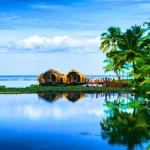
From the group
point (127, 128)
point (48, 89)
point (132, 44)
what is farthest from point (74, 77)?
point (127, 128)

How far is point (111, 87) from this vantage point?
36.6m

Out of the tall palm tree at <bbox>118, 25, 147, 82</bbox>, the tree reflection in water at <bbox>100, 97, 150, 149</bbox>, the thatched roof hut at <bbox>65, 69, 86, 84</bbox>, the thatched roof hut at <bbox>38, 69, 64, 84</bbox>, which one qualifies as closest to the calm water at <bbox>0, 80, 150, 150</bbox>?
the tree reflection in water at <bbox>100, 97, 150, 149</bbox>

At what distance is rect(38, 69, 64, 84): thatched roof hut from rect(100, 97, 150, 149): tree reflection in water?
22381 mm

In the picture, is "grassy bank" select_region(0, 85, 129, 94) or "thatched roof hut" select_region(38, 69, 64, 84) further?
"thatched roof hut" select_region(38, 69, 64, 84)

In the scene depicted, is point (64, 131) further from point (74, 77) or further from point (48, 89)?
point (74, 77)

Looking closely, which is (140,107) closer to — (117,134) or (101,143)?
(117,134)

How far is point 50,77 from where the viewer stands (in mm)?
41375

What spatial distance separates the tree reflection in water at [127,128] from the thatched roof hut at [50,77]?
73.4 feet

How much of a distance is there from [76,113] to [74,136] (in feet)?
20.1

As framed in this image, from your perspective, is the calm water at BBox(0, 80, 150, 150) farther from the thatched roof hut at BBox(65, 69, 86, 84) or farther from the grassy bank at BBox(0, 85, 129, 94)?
the thatched roof hut at BBox(65, 69, 86, 84)

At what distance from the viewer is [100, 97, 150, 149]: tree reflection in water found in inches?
467

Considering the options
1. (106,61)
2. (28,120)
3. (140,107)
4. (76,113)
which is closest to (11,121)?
(28,120)

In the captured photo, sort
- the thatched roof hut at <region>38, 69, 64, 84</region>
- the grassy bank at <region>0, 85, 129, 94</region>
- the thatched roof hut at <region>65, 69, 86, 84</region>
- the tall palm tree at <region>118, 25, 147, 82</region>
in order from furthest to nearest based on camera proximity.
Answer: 1. the thatched roof hut at <region>65, 69, 86, 84</region>
2. the thatched roof hut at <region>38, 69, 64, 84</region>
3. the grassy bank at <region>0, 85, 129, 94</region>
4. the tall palm tree at <region>118, 25, 147, 82</region>

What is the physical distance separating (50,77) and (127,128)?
91.3 ft
